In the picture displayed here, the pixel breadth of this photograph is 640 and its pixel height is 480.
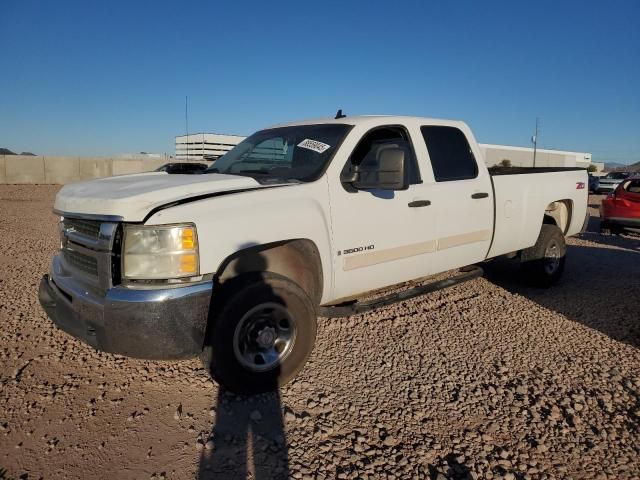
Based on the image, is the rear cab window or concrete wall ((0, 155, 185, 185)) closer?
the rear cab window

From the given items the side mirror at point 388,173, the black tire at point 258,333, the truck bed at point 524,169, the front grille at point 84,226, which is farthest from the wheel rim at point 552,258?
the front grille at point 84,226

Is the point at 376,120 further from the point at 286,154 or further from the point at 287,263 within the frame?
the point at 287,263

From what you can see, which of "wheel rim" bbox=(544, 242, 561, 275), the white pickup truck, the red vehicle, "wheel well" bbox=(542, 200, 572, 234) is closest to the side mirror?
the white pickup truck

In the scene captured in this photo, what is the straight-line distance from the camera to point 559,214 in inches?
232

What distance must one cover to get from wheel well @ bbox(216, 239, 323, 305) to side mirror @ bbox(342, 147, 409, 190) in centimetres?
67

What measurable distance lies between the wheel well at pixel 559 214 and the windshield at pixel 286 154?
354cm

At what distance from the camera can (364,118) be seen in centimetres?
391

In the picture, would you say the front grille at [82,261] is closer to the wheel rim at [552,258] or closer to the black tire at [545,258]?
the black tire at [545,258]

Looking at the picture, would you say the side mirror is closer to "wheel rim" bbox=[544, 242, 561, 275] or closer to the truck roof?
the truck roof

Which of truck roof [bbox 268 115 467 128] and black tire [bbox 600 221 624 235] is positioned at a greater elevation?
truck roof [bbox 268 115 467 128]

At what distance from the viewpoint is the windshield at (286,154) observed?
347cm

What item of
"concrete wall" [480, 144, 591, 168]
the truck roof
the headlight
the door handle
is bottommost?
the headlight

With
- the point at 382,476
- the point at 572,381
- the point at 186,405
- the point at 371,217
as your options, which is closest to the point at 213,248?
the point at 186,405

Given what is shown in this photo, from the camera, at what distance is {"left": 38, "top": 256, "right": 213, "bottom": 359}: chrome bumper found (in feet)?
8.14
